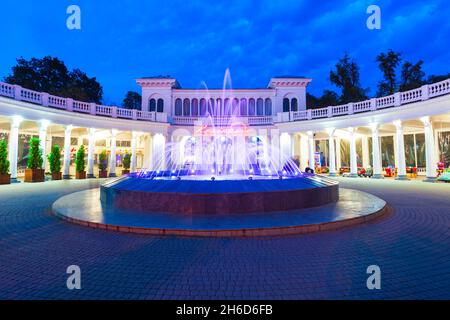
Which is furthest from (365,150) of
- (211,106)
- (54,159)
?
(54,159)

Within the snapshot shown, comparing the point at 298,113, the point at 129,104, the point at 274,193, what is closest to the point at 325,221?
the point at 274,193

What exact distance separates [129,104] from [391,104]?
185ft

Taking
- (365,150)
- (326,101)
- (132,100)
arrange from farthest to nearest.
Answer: (132,100) < (326,101) < (365,150)

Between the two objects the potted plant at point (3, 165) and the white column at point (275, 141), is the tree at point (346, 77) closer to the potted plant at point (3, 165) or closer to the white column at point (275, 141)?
the white column at point (275, 141)

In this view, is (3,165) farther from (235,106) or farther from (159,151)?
(235,106)

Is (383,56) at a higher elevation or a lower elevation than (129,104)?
higher

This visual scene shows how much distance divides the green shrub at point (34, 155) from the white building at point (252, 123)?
3.13ft

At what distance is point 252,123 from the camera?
1286 inches

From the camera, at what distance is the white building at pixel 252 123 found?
19.3m

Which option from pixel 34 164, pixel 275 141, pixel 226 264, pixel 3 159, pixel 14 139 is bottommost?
pixel 226 264

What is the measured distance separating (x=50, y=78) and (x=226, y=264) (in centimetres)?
5866

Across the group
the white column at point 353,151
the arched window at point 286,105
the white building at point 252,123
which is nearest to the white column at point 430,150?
the white building at point 252,123

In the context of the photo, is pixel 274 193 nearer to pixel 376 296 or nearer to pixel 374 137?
pixel 376 296

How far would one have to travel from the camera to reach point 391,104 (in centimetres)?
2141
